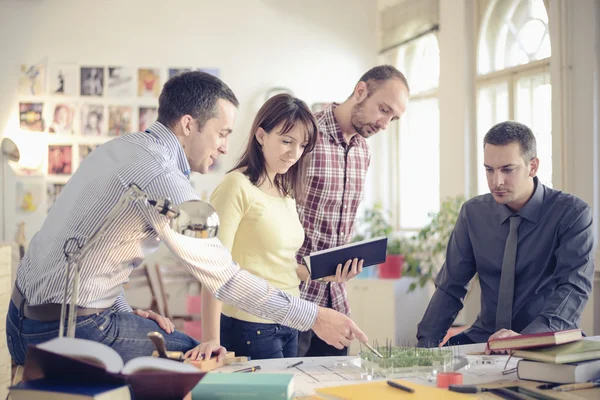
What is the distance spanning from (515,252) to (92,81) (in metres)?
5.07

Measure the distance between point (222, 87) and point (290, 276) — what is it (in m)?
0.70

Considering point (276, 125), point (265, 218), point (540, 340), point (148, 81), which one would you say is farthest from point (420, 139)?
point (540, 340)

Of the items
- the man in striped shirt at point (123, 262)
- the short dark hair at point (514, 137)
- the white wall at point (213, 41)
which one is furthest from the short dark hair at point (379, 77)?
the white wall at point (213, 41)

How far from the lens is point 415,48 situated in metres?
6.40

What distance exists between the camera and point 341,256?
7.45 feet

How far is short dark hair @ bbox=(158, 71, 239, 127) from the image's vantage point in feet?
6.44

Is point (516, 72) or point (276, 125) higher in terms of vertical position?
point (516, 72)

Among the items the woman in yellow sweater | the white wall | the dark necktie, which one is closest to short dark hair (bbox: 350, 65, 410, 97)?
the woman in yellow sweater

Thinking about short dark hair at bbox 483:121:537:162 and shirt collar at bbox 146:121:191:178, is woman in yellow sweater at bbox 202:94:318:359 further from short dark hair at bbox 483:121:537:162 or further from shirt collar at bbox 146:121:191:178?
short dark hair at bbox 483:121:537:162

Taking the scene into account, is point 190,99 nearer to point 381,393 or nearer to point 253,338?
point 253,338

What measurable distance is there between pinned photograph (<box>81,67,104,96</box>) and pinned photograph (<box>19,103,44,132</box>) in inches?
17.5

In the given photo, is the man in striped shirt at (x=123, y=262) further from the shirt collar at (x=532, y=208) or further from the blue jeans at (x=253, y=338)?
the shirt collar at (x=532, y=208)

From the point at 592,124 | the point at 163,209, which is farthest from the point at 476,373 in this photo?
the point at 592,124

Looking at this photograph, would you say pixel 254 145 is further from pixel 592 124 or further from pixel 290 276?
pixel 592 124
